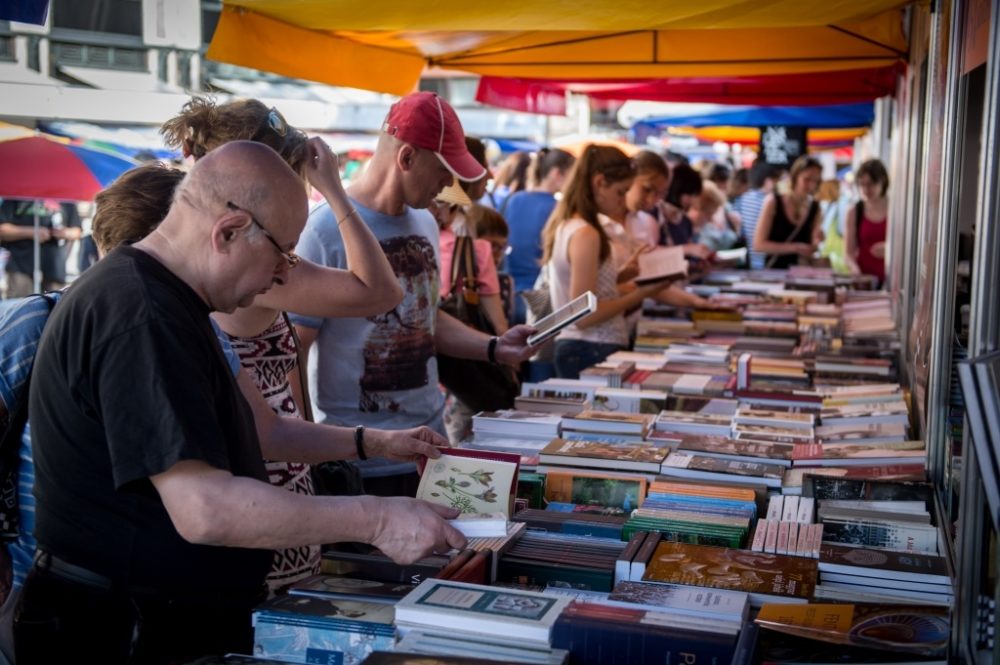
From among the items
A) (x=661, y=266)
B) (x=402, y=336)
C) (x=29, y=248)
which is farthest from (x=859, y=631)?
(x=29, y=248)

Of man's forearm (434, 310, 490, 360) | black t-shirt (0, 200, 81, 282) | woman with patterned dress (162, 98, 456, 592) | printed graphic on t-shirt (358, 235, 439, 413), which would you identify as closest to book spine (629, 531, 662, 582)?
woman with patterned dress (162, 98, 456, 592)

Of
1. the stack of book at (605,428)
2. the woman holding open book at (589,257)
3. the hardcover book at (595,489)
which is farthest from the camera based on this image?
the woman holding open book at (589,257)

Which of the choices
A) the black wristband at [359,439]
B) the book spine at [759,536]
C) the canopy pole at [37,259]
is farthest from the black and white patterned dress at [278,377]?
the canopy pole at [37,259]

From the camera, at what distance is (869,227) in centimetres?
860

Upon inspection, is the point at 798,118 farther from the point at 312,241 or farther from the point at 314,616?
the point at 314,616

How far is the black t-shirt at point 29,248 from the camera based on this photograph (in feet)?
32.2

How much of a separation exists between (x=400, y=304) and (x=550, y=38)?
9.18 feet

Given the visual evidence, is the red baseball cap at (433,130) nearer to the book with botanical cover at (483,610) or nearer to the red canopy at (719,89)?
the book with botanical cover at (483,610)

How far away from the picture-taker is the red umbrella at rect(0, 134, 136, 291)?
286 inches

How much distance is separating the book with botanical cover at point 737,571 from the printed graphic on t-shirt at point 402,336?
45.0 inches

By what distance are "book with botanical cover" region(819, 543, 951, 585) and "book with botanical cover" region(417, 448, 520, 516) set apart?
62 cm

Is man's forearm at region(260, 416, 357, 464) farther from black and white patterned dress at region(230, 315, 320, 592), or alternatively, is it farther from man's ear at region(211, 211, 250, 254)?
man's ear at region(211, 211, 250, 254)

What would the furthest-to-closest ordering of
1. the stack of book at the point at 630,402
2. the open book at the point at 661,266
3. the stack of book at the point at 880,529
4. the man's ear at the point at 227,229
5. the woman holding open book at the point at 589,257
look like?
the open book at the point at 661,266 < the woman holding open book at the point at 589,257 < the stack of book at the point at 630,402 < the stack of book at the point at 880,529 < the man's ear at the point at 227,229

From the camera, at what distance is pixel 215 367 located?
5.41 ft
